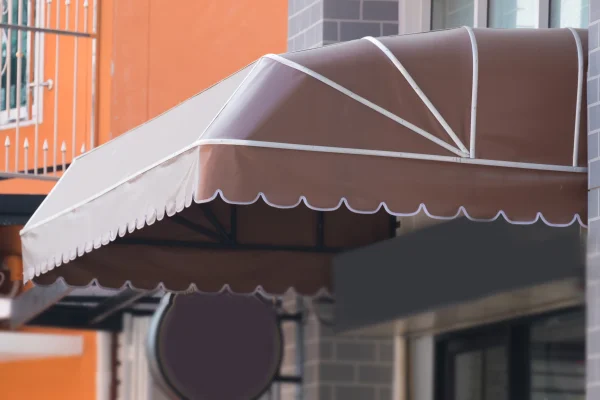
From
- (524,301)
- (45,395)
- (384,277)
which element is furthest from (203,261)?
(45,395)

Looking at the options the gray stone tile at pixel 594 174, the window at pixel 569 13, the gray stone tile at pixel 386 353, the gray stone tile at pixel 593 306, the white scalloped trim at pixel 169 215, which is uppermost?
the window at pixel 569 13

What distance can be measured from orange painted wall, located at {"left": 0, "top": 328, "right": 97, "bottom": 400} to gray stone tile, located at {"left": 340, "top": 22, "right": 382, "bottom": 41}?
11.7 ft

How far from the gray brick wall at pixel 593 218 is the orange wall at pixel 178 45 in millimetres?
3292

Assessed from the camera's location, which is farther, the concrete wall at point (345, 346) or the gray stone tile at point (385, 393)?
the gray stone tile at point (385, 393)

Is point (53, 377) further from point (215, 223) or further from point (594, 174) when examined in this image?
point (594, 174)

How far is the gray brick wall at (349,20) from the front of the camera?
287 inches

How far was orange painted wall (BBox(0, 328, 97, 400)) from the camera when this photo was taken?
388 inches


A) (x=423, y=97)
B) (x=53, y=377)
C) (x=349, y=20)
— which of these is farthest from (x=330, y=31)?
(x=53, y=377)

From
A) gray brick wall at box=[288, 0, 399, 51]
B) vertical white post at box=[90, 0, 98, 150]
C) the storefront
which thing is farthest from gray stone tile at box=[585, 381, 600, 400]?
vertical white post at box=[90, 0, 98, 150]

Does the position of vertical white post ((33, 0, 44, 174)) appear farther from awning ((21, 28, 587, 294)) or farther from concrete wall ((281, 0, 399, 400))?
awning ((21, 28, 587, 294))

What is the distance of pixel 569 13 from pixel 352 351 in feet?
7.45

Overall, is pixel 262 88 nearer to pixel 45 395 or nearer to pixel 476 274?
pixel 476 274

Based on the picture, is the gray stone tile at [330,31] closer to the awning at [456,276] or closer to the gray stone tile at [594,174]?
the awning at [456,276]

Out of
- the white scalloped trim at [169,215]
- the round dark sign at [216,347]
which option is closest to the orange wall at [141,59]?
the round dark sign at [216,347]
